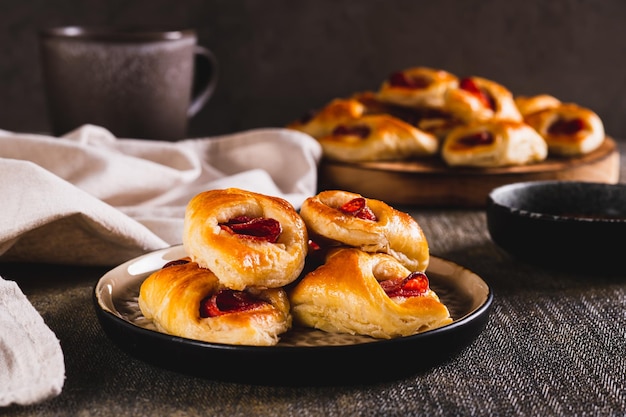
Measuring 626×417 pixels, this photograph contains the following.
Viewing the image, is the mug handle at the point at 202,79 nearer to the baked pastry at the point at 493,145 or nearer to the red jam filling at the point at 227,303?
the baked pastry at the point at 493,145

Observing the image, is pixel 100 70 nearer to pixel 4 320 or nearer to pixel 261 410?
pixel 4 320

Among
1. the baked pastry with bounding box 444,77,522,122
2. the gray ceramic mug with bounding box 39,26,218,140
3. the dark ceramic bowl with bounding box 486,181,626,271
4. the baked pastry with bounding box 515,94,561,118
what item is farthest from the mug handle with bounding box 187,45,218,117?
the dark ceramic bowl with bounding box 486,181,626,271

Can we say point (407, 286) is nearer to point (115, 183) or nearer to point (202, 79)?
point (115, 183)

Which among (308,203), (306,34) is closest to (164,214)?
(308,203)

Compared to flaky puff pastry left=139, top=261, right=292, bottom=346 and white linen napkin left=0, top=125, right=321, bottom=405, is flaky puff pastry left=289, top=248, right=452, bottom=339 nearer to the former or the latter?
flaky puff pastry left=139, top=261, right=292, bottom=346

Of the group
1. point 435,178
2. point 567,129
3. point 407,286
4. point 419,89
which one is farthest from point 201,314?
point 567,129
